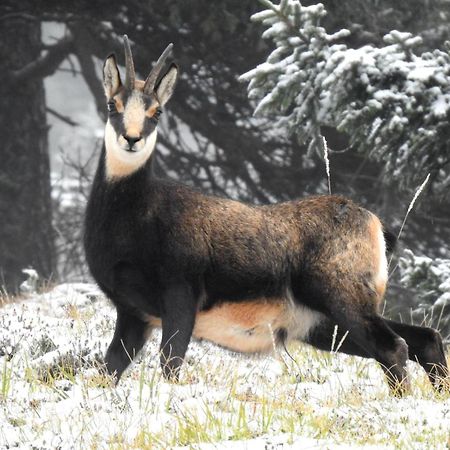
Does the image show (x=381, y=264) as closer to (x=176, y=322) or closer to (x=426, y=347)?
(x=426, y=347)

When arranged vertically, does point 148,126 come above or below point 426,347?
above

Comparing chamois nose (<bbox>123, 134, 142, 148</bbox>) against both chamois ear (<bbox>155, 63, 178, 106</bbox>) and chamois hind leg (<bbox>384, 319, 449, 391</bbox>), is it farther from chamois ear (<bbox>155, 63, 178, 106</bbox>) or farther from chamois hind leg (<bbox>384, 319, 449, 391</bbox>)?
chamois hind leg (<bbox>384, 319, 449, 391</bbox>)

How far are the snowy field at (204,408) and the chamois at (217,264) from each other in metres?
0.22

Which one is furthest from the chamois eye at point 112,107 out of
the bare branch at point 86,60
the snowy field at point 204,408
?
the bare branch at point 86,60

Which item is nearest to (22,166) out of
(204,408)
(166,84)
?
(166,84)

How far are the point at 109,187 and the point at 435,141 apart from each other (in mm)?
3215

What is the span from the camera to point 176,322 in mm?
6465

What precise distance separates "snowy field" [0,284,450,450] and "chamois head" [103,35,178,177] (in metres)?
1.23

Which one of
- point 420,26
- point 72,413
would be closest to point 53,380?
point 72,413

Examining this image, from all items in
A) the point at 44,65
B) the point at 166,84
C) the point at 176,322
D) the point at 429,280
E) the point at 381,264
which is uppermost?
the point at 166,84

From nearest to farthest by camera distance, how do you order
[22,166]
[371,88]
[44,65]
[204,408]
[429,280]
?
1. [204,408]
2. [371,88]
3. [429,280]
4. [44,65]
5. [22,166]

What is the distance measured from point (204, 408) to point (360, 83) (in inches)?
152

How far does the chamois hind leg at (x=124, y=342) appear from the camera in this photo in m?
6.77

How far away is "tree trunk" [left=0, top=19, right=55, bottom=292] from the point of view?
13.7 meters
